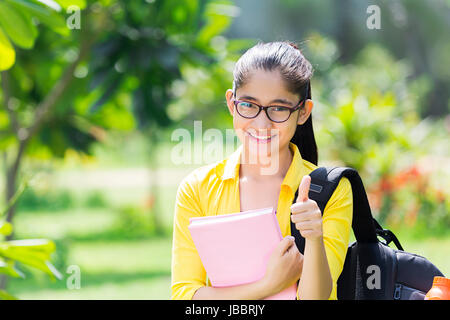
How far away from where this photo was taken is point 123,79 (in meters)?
4.16

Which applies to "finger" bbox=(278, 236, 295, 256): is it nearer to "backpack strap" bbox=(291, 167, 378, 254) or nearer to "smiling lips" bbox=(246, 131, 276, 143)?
"backpack strap" bbox=(291, 167, 378, 254)

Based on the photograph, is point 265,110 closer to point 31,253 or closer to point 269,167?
point 269,167

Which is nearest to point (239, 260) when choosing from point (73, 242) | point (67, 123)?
point (67, 123)

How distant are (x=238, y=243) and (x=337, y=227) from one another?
0.24 m

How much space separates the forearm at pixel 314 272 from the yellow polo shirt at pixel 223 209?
10cm

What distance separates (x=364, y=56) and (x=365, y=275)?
62.1ft

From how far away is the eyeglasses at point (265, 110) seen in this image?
4.96ft

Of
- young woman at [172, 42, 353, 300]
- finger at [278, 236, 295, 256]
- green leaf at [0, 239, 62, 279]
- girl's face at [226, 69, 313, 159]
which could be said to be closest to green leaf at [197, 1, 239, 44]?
green leaf at [0, 239, 62, 279]

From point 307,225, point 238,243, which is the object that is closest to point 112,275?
point 238,243

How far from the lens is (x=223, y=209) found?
1579mm

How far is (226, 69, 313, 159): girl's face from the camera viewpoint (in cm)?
151

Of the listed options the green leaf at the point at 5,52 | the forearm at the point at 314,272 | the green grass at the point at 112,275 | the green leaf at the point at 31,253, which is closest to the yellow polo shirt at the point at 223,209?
the forearm at the point at 314,272

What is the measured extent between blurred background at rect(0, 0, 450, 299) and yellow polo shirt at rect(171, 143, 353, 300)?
1.34ft
